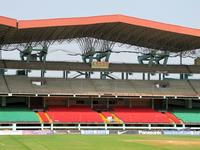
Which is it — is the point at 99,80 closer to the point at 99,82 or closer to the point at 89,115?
the point at 99,82

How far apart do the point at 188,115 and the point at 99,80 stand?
14256 millimetres

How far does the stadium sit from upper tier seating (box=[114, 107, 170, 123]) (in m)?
0.14

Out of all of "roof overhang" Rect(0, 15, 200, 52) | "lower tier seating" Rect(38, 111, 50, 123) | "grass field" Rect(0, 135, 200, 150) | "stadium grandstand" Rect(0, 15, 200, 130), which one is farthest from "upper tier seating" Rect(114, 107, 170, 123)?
"grass field" Rect(0, 135, 200, 150)

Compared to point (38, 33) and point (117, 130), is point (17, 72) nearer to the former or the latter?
point (38, 33)

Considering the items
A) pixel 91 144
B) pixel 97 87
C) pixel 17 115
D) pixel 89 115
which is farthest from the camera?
pixel 97 87

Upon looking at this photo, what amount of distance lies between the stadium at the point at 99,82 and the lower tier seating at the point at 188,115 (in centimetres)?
14

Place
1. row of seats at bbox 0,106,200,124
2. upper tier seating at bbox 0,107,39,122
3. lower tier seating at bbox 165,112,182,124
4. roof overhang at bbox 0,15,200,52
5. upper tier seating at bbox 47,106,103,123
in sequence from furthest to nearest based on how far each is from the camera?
lower tier seating at bbox 165,112,182,124 < upper tier seating at bbox 47,106,103,123 < row of seats at bbox 0,106,200,124 < upper tier seating at bbox 0,107,39,122 < roof overhang at bbox 0,15,200,52

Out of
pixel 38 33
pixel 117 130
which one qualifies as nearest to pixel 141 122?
pixel 117 130

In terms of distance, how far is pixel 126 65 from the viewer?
72375 millimetres

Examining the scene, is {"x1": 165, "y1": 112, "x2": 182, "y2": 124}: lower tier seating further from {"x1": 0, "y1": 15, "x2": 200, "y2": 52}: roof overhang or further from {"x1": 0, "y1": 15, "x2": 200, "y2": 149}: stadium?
{"x1": 0, "y1": 15, "x2": 200, "y2": 52}: roof overhang

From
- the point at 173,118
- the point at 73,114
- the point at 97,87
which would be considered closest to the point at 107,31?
the point at 97,87

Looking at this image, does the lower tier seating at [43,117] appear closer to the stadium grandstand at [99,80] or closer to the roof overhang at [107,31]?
the stadium grandstand at [99,80]

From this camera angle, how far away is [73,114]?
210 feet

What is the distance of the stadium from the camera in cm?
6000
